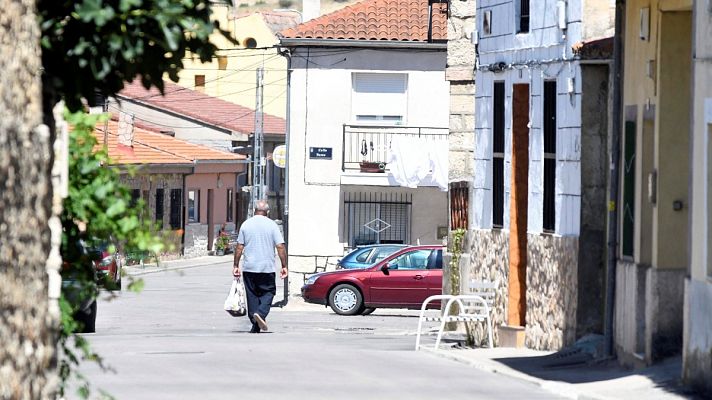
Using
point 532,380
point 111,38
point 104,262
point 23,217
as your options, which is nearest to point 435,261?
point 532,380

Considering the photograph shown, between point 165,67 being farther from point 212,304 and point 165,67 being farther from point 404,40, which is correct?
point 404,40

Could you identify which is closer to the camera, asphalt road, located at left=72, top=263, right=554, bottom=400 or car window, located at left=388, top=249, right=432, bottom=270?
asphalt road, located at left=72, top=263, right=554, bottom=400

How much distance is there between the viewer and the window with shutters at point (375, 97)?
39.2m

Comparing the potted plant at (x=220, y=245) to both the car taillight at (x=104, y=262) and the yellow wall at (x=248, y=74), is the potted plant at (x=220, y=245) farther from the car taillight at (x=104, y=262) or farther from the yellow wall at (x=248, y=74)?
the car taillight at (x=104, y=262)

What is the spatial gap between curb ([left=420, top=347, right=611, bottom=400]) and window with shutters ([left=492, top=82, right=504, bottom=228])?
356cm

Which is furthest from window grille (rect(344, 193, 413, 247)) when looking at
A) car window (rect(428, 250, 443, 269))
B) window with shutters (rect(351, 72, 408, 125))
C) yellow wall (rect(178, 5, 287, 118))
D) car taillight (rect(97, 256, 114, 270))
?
yellow wall (rect(178, 5, 287, 118))

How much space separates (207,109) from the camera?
7206 cm

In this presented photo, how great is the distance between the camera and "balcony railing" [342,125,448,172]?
128 feet

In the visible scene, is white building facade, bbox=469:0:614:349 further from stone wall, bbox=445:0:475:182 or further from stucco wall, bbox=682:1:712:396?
stucco wall, bbox=682:1:712:396

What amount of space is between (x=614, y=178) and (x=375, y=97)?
23.7 meters

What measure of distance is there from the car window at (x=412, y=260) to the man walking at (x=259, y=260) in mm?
10797

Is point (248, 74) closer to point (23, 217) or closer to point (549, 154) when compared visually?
point (549, 154)

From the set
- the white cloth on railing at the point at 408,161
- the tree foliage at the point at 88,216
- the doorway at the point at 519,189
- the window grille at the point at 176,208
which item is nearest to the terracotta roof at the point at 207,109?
the window grille at the point at 176,208

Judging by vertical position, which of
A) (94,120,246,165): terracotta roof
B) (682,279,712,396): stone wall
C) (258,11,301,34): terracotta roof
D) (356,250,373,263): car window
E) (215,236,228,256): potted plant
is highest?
(258,11,301,34): terracotta roof
